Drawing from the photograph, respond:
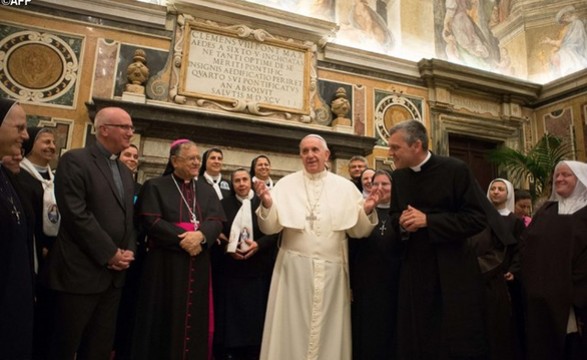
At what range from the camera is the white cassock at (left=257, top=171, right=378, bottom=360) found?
2854mm

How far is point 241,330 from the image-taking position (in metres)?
3.32

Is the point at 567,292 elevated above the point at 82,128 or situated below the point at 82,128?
below

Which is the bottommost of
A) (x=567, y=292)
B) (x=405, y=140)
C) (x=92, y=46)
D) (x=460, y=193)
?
(x=567, y=292)

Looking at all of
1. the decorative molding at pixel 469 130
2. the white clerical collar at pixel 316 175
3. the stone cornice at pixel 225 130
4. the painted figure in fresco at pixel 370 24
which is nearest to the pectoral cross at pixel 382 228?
the white clerical collar at pixel 316 175

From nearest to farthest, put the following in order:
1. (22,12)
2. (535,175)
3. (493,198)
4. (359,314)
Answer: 1. (359,314)
2. (493,198)
3. (22,12)
4. (535,175)

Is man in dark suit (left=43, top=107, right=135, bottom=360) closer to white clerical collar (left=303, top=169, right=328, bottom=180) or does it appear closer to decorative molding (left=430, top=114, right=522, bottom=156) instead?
white clerical collar (left=303, top=169, right=328, bottom=180)

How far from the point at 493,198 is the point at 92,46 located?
5.61 m

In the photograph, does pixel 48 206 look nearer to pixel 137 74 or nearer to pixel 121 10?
pixel 137 74

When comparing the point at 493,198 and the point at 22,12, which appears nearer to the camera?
the point at 493,198

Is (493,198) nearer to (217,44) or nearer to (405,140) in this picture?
(405,140)

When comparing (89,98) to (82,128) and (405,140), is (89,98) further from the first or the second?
(405,140)

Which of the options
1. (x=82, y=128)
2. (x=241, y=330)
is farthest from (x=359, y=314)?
(x=82, y=128)

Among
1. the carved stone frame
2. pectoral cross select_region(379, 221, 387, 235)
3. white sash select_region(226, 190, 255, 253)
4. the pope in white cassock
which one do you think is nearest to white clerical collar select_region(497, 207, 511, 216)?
pectoral cross select_region(379, 221, 387, 235)

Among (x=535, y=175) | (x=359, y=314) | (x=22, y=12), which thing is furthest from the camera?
(x=535, y=175)
